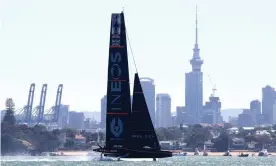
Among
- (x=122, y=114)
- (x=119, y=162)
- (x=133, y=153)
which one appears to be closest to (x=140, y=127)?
(x=133, y=153)

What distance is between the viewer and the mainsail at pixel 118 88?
205 ft

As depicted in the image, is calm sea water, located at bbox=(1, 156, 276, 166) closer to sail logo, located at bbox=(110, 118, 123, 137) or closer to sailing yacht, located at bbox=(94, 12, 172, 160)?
sailing yacht, located at bbox=(94, 12, 172, 160)

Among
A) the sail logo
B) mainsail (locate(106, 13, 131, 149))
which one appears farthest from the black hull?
the sail logo

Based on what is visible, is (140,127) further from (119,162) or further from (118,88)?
(119,162)

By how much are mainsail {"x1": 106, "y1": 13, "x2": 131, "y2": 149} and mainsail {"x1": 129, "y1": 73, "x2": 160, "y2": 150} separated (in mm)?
900

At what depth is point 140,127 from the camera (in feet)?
214

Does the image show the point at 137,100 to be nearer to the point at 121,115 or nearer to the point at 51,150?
the point at 121,115

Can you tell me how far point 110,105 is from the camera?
6331 cm

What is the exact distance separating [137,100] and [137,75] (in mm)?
1783

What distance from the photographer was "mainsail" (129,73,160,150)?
213ft

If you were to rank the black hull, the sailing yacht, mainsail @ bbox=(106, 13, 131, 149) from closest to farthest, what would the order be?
1. mainsail @ bbox=(106, 13, 131, 149)
2. the sailing yacht
3. the black hull

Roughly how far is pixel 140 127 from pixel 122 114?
219 centimetres

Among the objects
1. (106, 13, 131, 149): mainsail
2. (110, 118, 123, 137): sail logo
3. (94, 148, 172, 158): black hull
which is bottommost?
(94, 148, 172, 158): black hull

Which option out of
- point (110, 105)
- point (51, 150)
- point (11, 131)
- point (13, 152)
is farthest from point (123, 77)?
point (51, 150)
